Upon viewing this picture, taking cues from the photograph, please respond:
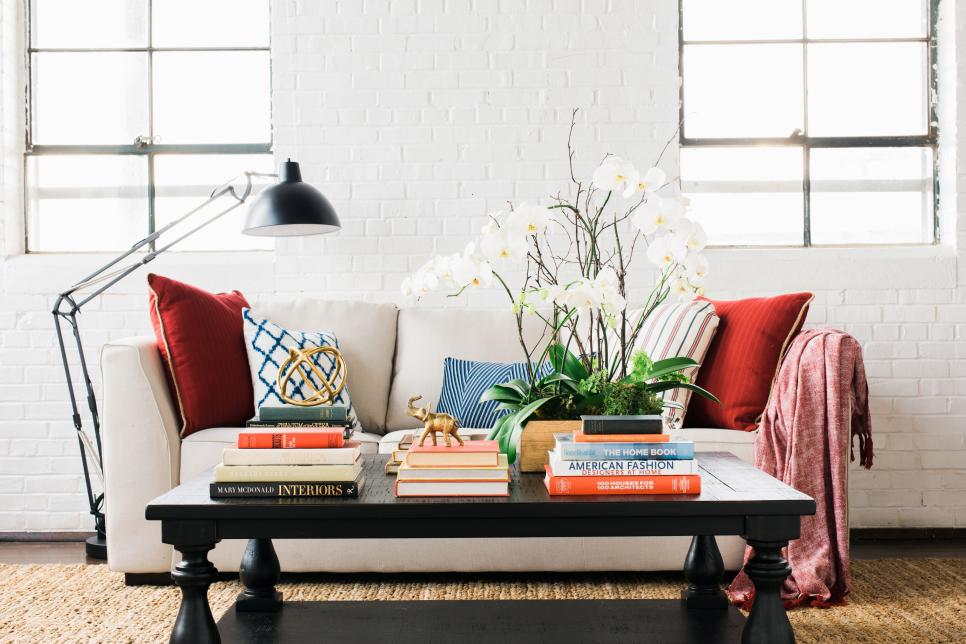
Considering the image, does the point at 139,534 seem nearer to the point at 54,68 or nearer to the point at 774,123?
the point at 54,68

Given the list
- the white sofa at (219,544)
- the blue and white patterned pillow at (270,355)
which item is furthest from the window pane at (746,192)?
the blue and white patterned pillow at (270,355)

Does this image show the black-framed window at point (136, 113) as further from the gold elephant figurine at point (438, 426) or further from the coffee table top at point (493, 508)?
the coffee table top at point (493, 508)

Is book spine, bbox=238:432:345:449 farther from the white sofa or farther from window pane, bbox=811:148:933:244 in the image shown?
window pane, bbox=811:148:933:244

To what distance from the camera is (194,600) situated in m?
1.34

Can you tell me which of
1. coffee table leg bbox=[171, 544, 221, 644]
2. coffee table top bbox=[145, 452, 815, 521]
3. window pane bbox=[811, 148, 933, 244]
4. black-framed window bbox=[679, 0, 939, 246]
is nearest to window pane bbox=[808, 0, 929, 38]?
black-framed window bbox=[679, 0, 939, 246]

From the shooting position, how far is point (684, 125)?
346 centimetres

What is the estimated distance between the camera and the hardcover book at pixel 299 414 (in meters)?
1.48

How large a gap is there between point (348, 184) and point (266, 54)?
727 millimetres

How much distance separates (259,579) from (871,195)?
297 centimetres

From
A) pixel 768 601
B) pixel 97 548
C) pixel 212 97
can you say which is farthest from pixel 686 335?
pixel 212 97

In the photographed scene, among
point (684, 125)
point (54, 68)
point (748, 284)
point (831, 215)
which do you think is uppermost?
point (54, 68)

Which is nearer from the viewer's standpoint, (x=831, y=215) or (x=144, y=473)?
(x=144, y=473)

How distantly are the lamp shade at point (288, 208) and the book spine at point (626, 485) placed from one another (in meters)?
1.78

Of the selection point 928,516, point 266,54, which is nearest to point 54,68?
point 266,54
